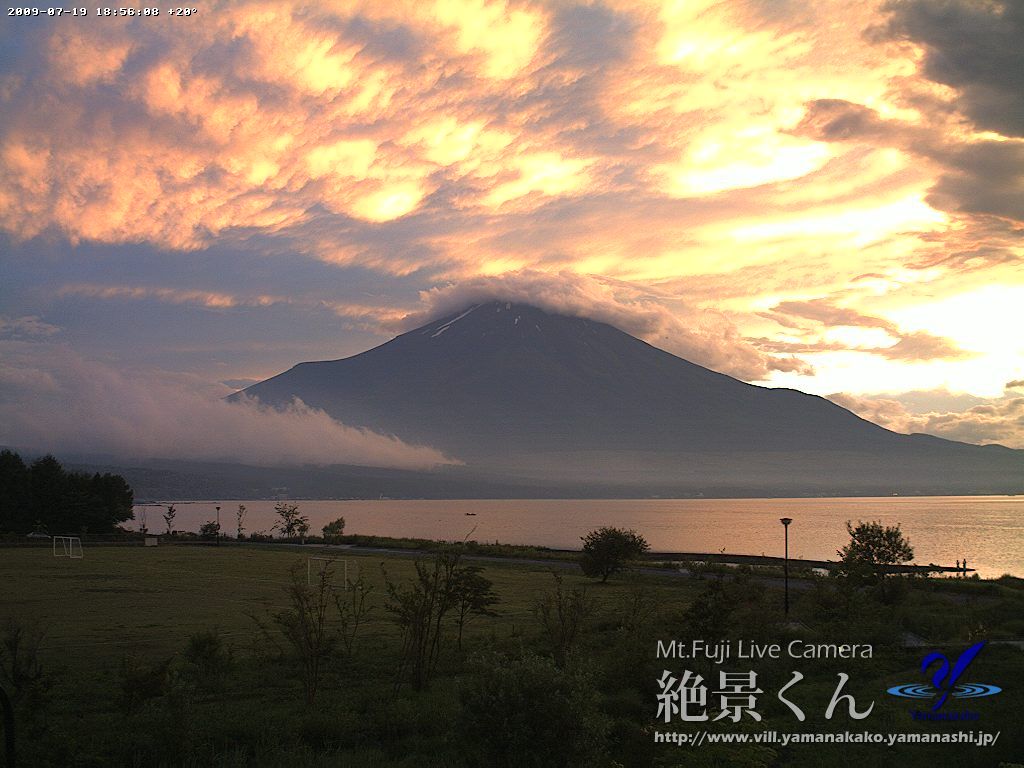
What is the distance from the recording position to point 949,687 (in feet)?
29.9

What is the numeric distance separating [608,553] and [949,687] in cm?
2169

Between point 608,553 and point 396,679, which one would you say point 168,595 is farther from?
point 608,553

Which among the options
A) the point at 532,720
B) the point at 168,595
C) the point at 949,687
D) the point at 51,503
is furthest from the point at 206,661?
the point at 51,503

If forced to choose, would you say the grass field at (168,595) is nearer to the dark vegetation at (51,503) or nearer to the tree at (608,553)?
the tree at (608,553)

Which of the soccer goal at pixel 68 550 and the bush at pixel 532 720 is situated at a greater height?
the bush at pixel 532 720

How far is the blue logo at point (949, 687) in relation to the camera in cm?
903

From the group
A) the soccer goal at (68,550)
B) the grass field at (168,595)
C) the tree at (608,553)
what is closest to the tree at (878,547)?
the grass field at (168,595)

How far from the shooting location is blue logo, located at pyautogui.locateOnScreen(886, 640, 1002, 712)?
29.6 ft

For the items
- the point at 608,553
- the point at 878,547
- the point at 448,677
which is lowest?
the point at 448,677

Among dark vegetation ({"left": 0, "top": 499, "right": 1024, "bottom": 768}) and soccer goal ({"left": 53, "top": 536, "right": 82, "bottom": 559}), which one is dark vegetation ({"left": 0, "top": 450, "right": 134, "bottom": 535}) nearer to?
soccer goal ({"left": 53, "top": 536, "right": 82, "bottom": 559})

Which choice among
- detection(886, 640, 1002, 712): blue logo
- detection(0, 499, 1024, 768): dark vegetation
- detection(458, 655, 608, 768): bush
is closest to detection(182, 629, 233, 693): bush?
detection(0, 499, 1024, 768): dark vegetation

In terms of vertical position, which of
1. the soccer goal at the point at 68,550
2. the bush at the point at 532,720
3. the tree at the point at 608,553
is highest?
the bush at the point at 532,720

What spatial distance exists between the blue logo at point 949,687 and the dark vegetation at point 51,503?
189ft

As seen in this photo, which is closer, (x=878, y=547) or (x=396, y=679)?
(x=396, y=679)
